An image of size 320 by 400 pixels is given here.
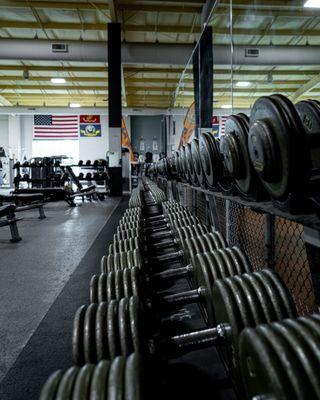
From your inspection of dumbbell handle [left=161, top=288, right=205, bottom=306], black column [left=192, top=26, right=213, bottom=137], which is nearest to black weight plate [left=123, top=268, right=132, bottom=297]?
dumbbell handle [left=161, top=288, right=205, bottom=306]

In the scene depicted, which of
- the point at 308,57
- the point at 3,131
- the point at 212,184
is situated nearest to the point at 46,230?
the point at 212,184

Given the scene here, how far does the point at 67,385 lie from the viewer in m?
0.60

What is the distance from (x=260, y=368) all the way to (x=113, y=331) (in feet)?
1.30

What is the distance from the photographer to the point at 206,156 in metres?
1.67

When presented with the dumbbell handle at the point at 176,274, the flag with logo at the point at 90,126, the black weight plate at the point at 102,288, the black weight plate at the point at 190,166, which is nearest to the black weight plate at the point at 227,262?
the dumbbell handle at the point at 176,274

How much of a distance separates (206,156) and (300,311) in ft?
2.82

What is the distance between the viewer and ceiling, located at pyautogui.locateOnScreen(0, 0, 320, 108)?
5043 millimetres

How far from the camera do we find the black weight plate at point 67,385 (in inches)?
22.8

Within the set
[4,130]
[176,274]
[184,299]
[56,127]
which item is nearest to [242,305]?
[184,299]

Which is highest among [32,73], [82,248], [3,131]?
[32,73]

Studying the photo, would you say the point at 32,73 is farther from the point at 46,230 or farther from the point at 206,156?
the point at 206,156

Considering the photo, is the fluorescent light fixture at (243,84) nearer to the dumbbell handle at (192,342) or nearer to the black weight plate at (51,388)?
the dumbbell handle at (192,342)

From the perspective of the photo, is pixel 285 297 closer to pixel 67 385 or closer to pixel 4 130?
pixel 67 385

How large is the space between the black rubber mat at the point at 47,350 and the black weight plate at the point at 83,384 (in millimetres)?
424
